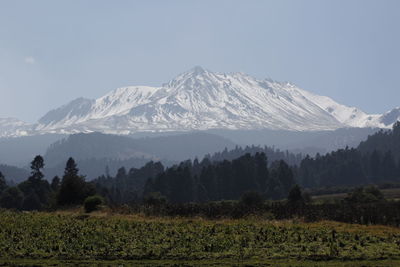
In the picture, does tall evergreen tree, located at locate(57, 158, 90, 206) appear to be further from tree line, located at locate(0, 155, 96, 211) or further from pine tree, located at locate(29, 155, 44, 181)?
pine tree, located at locate(29, 155, 44, 181)

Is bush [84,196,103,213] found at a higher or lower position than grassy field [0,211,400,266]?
higher

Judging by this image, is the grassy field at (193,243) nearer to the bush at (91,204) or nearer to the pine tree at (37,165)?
the bush at (91,204)

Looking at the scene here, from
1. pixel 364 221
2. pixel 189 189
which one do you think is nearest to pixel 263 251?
pixel 364 221

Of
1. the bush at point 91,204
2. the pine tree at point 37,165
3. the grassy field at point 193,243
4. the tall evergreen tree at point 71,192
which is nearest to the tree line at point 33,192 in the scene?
the pine tree at point 37,165

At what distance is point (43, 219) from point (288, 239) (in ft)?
65.4

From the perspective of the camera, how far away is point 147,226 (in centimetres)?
3706

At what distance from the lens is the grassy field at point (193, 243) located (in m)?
25.7

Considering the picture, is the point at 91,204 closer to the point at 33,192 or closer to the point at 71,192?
the point at 71,192

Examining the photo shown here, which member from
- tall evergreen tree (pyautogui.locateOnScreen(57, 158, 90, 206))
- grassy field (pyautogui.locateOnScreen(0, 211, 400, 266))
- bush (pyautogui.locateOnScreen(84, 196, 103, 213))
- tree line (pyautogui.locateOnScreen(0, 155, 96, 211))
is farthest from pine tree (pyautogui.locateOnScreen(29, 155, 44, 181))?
grassy field (pyautogui.locateOnScreen(0, 211, 400, 266))

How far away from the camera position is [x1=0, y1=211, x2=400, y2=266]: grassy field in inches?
1013

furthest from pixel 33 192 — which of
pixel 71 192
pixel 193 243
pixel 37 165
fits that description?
pixel 193 243

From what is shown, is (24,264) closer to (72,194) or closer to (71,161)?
(72,194)

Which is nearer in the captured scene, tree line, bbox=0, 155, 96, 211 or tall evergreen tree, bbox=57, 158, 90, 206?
tall evergreen tree, bbox=57, 158, 90, 206

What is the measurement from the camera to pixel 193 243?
29828mm
